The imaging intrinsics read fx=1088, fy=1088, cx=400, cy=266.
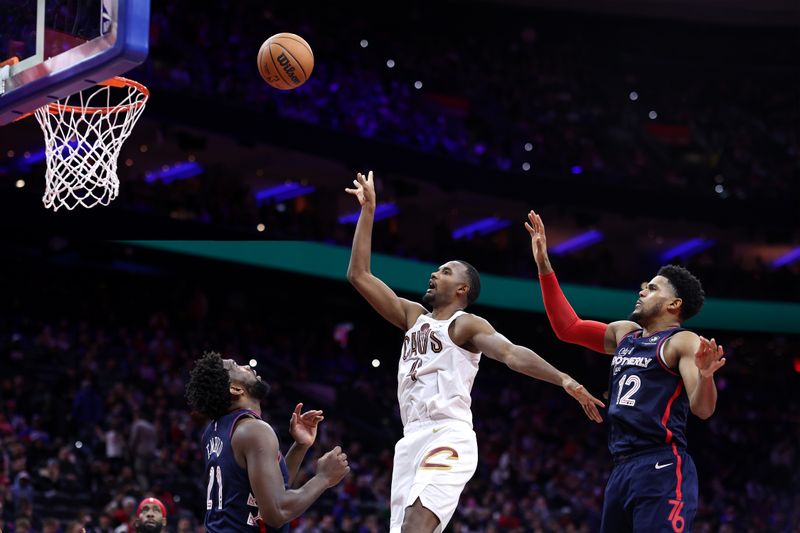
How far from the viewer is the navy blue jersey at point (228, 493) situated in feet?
15.8

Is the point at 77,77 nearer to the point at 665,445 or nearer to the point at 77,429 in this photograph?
the point at 665,445

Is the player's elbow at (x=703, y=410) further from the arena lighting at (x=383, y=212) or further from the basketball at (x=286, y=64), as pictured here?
the arena lighting at (x=383, y=212)

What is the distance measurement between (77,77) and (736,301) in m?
20.4

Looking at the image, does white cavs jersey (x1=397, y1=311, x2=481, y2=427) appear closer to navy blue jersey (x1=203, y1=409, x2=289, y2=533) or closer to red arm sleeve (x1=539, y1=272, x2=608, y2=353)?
red arm sleeve (x1=539, y1=272, x2=608, y2=353)

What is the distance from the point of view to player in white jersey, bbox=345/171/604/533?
17.2ft

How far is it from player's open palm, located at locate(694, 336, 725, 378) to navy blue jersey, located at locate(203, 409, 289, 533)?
191 centimetres

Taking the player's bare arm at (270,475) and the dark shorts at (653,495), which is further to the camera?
the dark shorts at (653,495)

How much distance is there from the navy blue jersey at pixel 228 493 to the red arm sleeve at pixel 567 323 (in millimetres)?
1906

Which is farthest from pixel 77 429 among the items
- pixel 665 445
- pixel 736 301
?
pixel 736 301

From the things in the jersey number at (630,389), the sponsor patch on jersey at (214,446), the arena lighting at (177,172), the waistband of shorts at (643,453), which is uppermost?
the arena lighting at (177,172)

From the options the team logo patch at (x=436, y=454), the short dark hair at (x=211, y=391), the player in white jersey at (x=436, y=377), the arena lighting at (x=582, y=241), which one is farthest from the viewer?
the arena lighting at (x=582, y=241)

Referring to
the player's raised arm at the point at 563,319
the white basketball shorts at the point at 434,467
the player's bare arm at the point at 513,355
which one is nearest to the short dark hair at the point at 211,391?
the white basketball shorts at the point at 434,467

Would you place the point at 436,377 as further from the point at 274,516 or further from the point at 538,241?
the point at 274,516

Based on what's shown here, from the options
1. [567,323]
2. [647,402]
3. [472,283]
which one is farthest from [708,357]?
[472,283]
